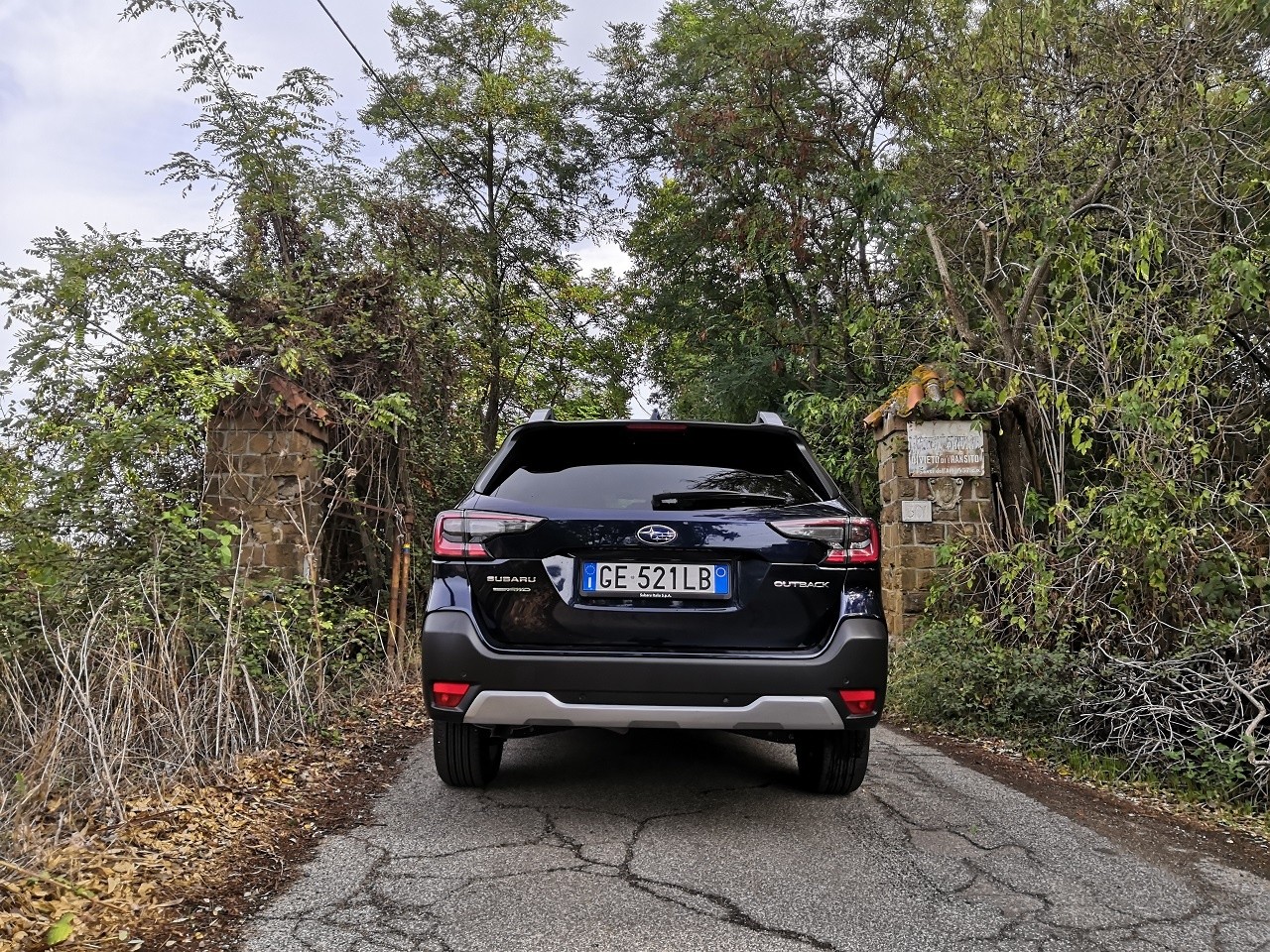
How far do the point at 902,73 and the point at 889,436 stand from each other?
6955 mm

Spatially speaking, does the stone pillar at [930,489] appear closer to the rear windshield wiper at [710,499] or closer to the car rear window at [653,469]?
the car rear window at [653,469]

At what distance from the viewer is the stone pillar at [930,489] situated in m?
7.31

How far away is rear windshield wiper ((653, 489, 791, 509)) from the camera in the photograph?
10.8ft

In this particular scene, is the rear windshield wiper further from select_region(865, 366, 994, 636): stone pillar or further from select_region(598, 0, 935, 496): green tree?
select_region(598, 0, 935, 496): green tree

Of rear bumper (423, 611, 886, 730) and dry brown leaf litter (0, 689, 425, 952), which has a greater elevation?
rear bumper (423, 611, 886, 730)

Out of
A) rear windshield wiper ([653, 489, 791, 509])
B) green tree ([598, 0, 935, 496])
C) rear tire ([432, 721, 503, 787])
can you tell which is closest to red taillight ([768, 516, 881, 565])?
rear windshield wiper ([653, 489, 791, 509])

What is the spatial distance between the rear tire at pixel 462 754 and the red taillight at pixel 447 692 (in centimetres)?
53

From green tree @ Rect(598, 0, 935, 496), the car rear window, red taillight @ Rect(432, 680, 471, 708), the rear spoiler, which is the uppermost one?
green tree @ Rect(598, 0, 935, 496)

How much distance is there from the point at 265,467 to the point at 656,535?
14.4ft

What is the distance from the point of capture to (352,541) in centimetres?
746

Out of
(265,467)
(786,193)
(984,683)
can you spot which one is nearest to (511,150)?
(786,193)

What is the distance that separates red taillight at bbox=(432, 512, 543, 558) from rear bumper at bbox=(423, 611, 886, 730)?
330 millimetres

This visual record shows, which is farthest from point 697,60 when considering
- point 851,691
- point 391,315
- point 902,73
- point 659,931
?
point 659,931

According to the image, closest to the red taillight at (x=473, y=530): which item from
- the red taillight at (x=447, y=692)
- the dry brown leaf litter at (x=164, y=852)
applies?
the red taillight at (x=447, y=692)
